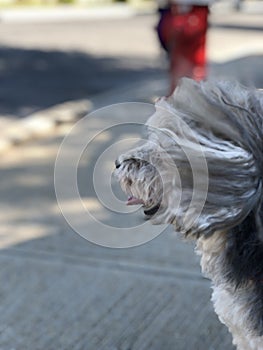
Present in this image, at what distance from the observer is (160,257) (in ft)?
17.5

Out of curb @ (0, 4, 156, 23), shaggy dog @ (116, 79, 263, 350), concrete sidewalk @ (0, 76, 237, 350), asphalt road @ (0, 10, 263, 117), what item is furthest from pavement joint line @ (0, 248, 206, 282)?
curb @ (0, 4, 156, 23)

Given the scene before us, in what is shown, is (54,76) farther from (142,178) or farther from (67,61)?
(142,178)

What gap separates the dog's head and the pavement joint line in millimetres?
2268

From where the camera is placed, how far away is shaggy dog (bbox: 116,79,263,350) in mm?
2688

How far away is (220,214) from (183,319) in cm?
183

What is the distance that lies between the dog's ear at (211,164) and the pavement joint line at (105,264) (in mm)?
2285

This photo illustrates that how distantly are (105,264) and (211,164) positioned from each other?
2660 millimetres

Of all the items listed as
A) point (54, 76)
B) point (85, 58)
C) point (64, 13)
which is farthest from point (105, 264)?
point (64, 13)

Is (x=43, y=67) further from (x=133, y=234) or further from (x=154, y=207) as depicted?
(x=154, y=207)

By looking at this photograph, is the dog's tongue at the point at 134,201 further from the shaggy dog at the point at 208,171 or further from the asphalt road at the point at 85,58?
the asphalt road at the point at 85,58

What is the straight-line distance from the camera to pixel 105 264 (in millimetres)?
5195

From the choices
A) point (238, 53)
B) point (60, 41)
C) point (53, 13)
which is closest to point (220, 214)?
point (238, 53)

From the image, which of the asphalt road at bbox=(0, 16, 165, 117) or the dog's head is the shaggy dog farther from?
the asphalt road at bbox=(0, 16, 165, 117)

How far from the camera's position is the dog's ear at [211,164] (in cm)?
267
